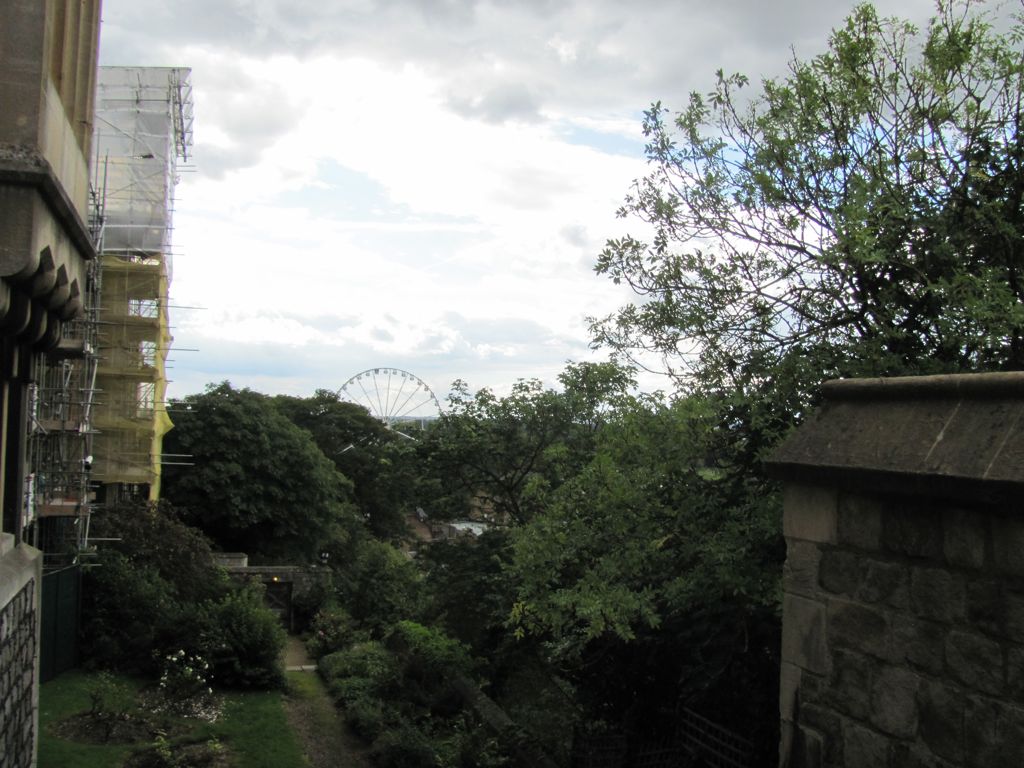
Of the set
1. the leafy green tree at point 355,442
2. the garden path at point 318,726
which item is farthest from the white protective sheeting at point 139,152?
the garden path at point 318,726

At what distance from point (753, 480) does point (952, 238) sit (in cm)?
212

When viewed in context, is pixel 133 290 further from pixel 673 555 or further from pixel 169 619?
pixel 673 555

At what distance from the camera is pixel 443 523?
1638 centimetres

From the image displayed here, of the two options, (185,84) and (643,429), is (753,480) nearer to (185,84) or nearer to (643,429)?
(643,429)

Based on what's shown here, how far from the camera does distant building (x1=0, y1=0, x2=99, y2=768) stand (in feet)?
16.7

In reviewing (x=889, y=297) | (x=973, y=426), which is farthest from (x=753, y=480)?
(x=973, y=426)

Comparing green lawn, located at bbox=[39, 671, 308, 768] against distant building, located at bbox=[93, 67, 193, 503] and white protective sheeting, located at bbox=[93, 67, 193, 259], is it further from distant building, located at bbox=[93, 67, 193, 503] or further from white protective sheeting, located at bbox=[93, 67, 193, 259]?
white protective sheeting, located at bbox=[93, 67, 193, 259]

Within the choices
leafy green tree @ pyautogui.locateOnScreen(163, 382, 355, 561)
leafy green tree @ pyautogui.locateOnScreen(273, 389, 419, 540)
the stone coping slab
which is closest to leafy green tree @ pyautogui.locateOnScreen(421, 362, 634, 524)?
the stone coping slab

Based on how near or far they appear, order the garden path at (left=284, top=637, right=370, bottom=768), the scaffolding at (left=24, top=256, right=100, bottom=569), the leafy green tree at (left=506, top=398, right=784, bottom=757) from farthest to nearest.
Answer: the scaffolding at (left=24, top=256, right=100, bottom=569) → the garden path at (left=284, top=637, right=370, bottom=768) → the leafy green tree at (left=506, top=398, right=784, bottom=757)

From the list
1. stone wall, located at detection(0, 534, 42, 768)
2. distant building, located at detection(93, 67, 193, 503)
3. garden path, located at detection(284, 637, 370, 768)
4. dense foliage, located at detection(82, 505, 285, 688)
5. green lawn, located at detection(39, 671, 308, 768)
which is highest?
distant building, located at detection(93, 67, 193, 503)

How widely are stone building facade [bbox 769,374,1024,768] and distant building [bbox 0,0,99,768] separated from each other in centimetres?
427

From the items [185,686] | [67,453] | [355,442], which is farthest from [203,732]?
[355,442]

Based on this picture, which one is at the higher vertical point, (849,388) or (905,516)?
(849,388)

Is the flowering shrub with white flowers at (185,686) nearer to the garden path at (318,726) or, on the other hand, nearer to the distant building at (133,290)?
the garden path at (318,726)
